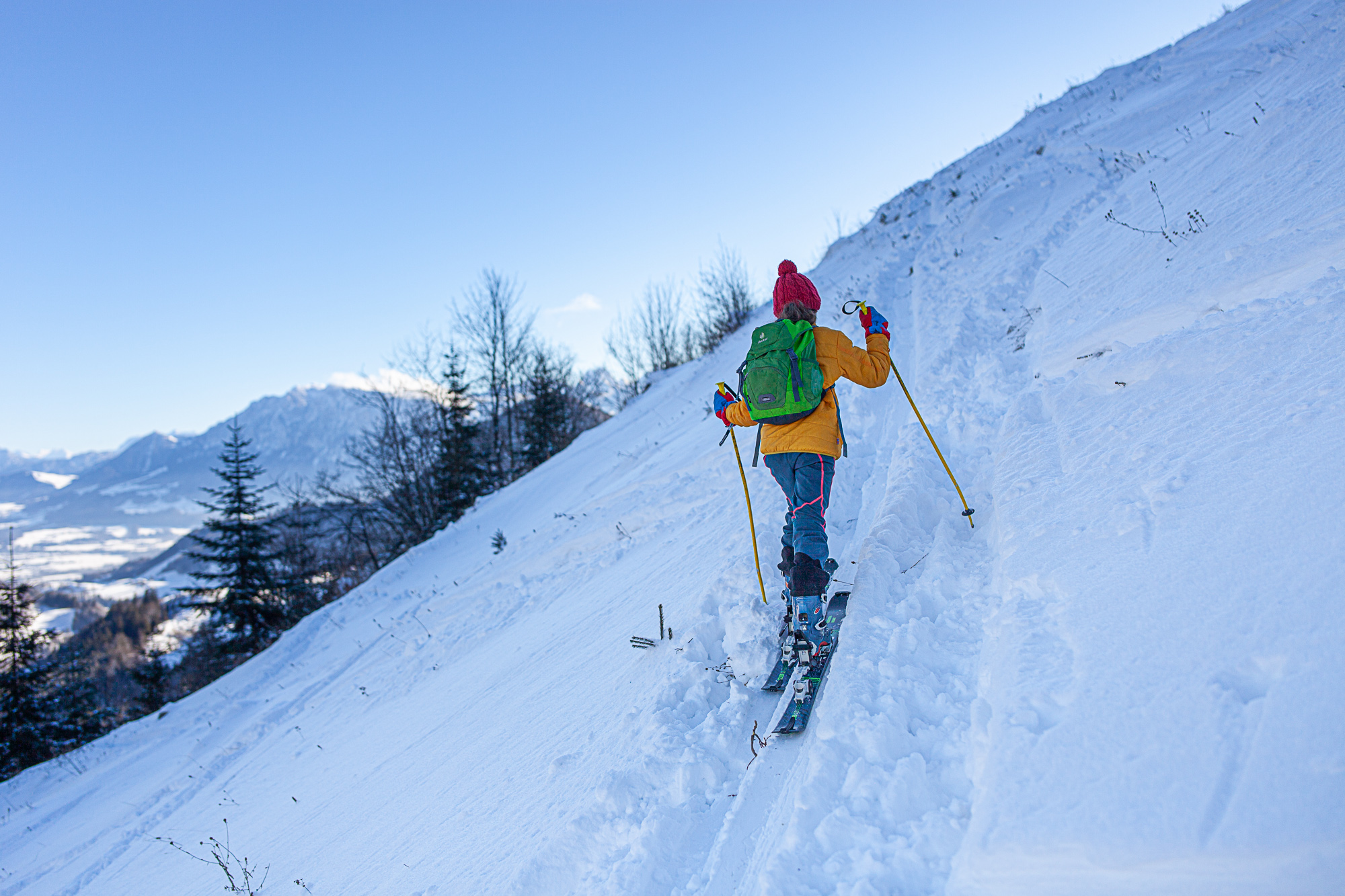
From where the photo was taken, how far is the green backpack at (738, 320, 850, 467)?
138 inches

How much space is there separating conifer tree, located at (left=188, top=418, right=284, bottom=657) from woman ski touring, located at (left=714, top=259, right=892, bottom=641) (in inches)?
876

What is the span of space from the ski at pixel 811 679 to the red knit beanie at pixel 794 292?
6.04 ft

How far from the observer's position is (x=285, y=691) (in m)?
8.96

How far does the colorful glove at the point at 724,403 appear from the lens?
13.7 ft

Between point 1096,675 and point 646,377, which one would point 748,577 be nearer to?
point 1096,675

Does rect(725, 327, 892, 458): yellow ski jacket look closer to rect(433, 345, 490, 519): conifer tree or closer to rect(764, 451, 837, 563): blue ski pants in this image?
rect(764, 451, 837, 563): blue ski pants

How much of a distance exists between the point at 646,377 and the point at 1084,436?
1855 centimetres

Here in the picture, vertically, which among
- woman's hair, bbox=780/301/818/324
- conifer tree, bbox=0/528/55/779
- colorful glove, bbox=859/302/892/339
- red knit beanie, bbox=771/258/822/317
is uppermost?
red knit beanie, bbox=771/258/822/317

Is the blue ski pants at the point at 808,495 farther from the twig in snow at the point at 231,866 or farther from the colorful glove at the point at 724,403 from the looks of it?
the twig in snow at the point at 231,866

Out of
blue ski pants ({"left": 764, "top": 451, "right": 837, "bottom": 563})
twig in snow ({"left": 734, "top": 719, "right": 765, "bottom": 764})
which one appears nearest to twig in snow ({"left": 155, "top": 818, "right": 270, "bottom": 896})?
twig in snow ({"left": 734, "top": 719, "right": 765, "bottom": 764})

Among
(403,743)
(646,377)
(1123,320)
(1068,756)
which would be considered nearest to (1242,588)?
(1068,756)

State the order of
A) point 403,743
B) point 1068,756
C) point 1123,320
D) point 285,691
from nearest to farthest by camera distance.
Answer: point 1068,756 < point 1123,320 < point 403,743 < point 285,691

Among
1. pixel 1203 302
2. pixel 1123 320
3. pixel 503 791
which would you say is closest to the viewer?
pixel 503 791

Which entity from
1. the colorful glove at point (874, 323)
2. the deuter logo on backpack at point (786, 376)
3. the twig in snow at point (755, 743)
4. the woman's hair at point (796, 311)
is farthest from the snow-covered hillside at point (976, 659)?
the woman's hair at point (796, 311)
